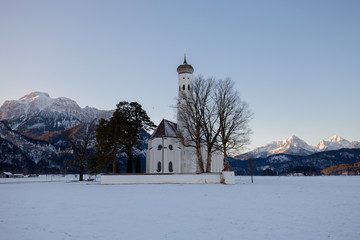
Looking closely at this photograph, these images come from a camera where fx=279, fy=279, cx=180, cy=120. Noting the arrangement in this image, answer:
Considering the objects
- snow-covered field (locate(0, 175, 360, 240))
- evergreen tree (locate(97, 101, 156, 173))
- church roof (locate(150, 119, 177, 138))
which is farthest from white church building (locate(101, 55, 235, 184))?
snow-covered field (locate(0, 175, 360, 240))

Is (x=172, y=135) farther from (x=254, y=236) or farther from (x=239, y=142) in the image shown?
(x=254, y=236)

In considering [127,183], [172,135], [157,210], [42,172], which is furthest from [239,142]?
[42,172]

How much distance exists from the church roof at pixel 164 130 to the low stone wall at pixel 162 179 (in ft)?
43.3

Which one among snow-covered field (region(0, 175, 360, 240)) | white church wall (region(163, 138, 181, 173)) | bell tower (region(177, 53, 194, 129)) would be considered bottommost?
snow-covered field (region(0, 175, 360, 240))

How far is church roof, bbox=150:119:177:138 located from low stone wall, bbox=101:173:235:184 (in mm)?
13195

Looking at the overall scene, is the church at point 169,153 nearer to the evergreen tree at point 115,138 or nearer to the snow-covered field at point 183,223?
the evergreen tree at point 115,138

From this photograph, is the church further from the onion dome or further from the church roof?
the onion dome

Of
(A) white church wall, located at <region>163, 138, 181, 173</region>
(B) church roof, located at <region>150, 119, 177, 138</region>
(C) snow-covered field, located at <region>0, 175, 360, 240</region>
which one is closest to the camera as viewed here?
(C) snow-covered field, located at <region>0, 175, 360, 240</region>

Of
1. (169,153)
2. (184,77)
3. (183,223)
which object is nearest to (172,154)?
(169,153)

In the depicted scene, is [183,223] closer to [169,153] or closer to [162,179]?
[162,179]

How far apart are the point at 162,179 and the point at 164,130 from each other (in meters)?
14.3

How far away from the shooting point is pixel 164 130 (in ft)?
173

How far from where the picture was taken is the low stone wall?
39719mm

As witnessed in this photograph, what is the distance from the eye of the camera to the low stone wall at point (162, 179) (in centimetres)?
3972
